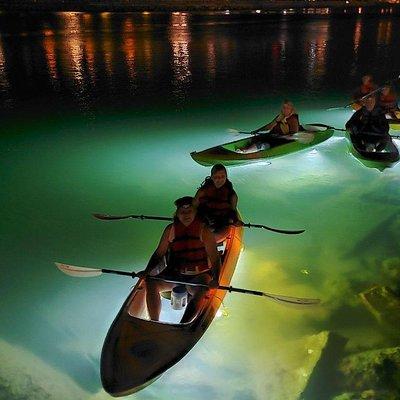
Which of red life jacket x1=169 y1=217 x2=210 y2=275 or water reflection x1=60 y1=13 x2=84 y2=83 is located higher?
red life jacket x1=169 y1=217 x2=210 y2=275

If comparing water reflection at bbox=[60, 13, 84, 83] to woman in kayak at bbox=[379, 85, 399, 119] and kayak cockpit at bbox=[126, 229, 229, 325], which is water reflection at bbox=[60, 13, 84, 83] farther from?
kayak cockpit at bbox=[126, 229, 229, 325]

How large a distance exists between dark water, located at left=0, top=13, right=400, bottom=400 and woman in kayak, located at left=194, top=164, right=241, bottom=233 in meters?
0.84

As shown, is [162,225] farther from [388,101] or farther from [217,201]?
[388,101]

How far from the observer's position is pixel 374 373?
15.5 feet

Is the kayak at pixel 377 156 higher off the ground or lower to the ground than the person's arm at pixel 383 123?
lower

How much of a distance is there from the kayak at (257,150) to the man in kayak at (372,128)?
108cm

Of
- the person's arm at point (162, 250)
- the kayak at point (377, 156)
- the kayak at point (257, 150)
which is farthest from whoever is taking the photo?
the kayak at point (257, 150)

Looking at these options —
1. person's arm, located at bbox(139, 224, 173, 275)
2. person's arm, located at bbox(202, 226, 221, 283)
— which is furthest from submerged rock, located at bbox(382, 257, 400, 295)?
person's arm, located at bbox(139, 224, 173, 275)

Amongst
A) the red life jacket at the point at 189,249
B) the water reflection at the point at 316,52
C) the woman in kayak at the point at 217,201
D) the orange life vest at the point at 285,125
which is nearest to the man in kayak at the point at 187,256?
the red life jacket at the point at 189,249

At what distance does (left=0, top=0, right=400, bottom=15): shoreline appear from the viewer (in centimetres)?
7288

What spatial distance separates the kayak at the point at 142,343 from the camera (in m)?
3.95

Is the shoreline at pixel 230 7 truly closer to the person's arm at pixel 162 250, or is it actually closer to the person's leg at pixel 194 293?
the person's arm at pixel 162 250

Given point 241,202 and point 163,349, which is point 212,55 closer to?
point 241,202

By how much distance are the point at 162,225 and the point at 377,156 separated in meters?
5.01
